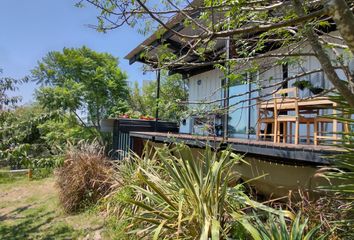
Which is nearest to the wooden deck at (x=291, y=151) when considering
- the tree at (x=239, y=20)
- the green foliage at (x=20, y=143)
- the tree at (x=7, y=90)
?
the tree at (x=239, y=20)

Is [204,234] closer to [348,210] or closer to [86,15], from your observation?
[348,210]

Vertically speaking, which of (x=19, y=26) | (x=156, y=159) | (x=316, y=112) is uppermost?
(x=19, y=26)

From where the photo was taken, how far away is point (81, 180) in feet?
20.0

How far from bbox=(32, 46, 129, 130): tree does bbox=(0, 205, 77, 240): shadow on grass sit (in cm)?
566

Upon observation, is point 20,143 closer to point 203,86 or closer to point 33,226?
point 33,226

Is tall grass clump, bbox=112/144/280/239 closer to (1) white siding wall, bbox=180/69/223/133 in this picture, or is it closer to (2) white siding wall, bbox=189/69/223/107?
(1) white siding wall, bbox=180/69/223/133

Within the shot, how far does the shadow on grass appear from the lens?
4840mm

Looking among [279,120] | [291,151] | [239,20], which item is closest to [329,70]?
[239,20]

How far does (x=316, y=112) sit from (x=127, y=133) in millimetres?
6088

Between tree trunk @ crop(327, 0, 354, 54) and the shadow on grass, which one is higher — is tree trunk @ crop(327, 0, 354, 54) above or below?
above

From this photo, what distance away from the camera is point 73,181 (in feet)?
20.0

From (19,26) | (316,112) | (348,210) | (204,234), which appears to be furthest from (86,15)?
(19,26)

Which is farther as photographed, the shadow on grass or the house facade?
the shadow on grass

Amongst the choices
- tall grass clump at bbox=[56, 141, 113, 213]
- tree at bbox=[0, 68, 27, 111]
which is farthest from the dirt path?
tree at bbox=[0, 68, 27, 111]
